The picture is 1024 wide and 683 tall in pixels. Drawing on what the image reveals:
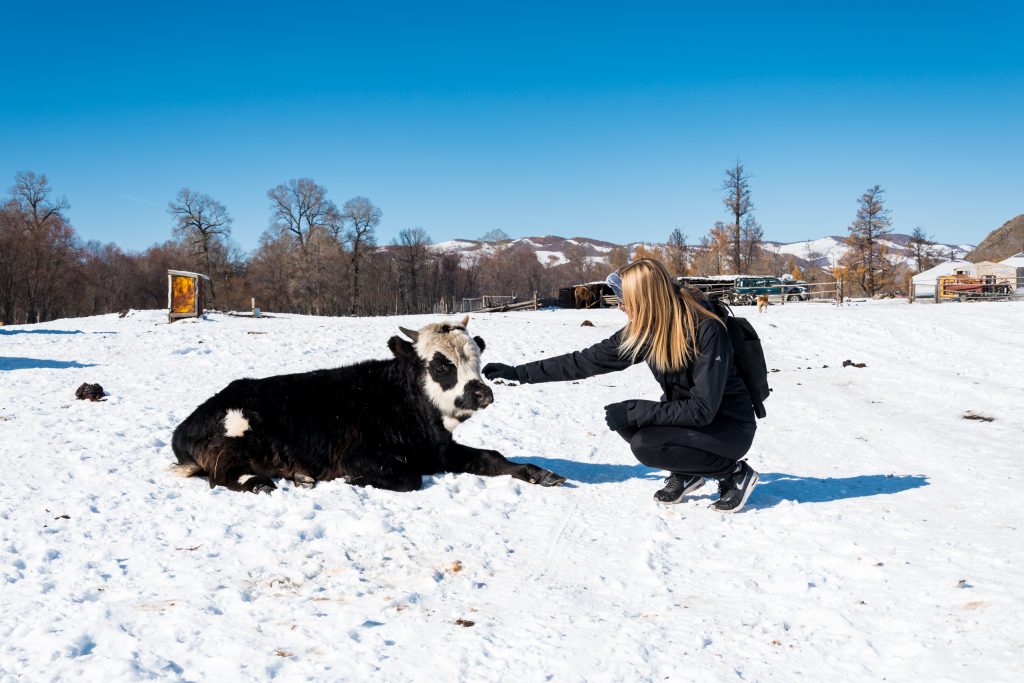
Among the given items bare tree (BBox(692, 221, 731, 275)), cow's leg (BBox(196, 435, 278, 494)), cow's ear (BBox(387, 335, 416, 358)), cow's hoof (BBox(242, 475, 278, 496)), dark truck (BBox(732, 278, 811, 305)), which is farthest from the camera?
bare tree (BBox(692, 221, 731, 275))

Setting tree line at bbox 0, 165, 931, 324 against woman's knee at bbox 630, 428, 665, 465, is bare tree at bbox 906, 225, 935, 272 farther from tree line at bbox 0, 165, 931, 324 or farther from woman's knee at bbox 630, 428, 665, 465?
woman's knee at bbox 630, 428, 665, 465

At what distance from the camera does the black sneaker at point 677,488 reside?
5.22m

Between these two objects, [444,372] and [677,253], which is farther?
[677,253]

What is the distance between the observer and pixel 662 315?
4.74 metres

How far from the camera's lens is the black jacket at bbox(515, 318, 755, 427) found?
4664 mm


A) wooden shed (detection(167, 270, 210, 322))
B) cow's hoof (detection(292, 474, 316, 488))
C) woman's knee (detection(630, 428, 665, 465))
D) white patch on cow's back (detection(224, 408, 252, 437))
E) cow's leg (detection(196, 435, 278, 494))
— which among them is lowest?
cow's hoof (detection(292, 474, 316, 488))

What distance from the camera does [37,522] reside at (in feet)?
14.5

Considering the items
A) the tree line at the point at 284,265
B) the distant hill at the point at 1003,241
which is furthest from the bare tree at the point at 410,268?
the distant hill at the point at 1003,241

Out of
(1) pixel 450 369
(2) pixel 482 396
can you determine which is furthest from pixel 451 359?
(2) pixel 482 396

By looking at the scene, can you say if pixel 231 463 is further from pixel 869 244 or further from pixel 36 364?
pixel 869 244

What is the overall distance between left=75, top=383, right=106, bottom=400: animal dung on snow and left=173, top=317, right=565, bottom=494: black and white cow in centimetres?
432

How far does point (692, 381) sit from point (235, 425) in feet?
11.4

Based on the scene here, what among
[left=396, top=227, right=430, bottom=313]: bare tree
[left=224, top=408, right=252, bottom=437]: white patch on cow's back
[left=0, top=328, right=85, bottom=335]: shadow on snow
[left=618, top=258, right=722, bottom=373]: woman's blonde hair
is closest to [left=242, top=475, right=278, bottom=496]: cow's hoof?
[left=224, top=408, right=252, bottom=437]: white patch on cow's back

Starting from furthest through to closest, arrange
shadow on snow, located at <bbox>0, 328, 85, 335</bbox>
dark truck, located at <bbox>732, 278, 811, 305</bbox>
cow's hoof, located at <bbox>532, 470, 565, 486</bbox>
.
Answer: dark truck, located at <bbox>732, 278, 811, 305</bbox> → shadow on snow, located at <bbox>0, 328, 85, 335</bbox> → cow's hoof, located at <bbox>532, 470, 565, 486</bbox>
